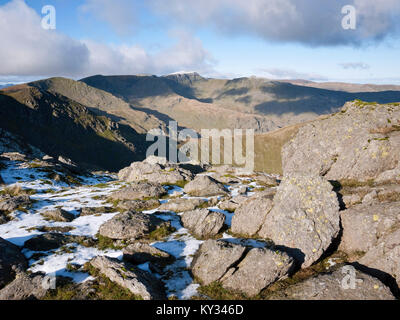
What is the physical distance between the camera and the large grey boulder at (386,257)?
592 inches

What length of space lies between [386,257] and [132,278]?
16319 mm

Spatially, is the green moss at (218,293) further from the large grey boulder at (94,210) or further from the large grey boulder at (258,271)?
the large grey boulder at (94,210)

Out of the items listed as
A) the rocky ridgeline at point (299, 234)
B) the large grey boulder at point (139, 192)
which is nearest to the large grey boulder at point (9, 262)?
the rocky ridgeline at point (299, 234)

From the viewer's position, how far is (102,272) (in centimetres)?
1747

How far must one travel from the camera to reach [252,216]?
23.4m

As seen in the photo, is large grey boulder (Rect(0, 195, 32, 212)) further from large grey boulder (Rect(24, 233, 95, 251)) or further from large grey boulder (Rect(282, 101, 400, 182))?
large grey boulder (Rect(282, 101, 400, 182))

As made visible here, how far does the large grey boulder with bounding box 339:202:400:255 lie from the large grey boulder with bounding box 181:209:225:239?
10.7 metres

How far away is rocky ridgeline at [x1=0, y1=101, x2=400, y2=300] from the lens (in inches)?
614

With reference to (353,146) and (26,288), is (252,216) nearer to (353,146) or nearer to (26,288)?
(353,146)

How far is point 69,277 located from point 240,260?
12.4 meters

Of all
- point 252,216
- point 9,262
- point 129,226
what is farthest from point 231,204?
point 9,262

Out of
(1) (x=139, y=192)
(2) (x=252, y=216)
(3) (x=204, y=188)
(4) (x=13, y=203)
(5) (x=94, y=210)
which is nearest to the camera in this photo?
(2) (x=252, y=216)

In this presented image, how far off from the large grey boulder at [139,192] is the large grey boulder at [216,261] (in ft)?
69.2

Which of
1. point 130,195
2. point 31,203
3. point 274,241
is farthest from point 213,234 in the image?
point 31,203
